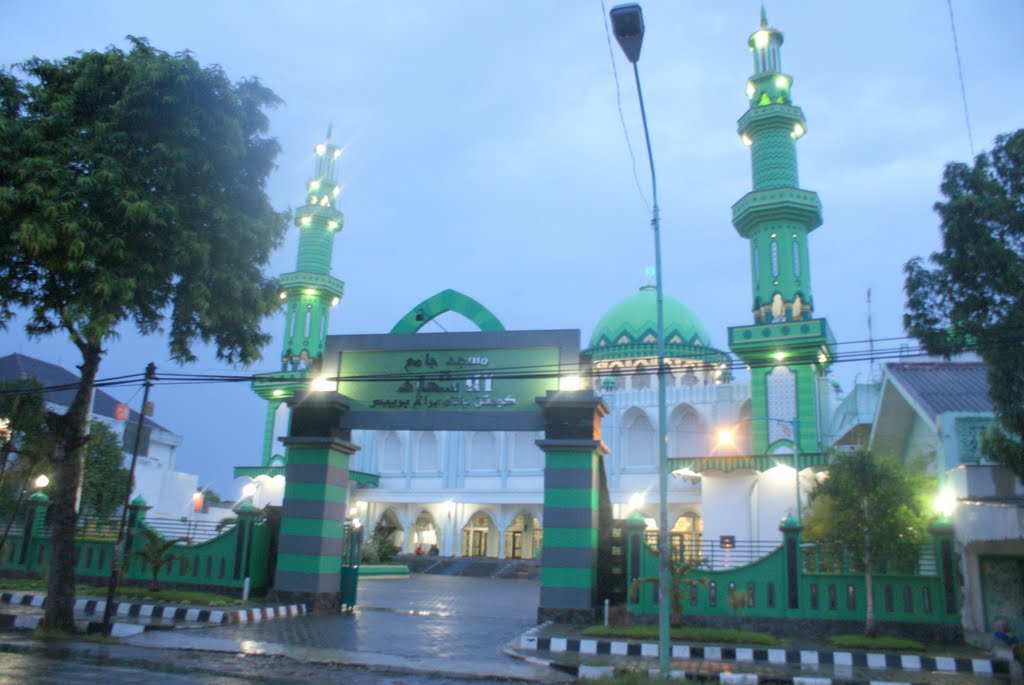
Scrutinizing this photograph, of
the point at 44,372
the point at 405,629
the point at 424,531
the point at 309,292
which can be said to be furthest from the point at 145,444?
the point at 405,629

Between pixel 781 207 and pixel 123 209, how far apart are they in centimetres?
2675

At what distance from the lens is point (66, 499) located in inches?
528

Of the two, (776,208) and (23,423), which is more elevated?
(776,208)

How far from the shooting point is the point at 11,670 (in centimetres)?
885

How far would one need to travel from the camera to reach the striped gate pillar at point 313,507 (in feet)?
54.2

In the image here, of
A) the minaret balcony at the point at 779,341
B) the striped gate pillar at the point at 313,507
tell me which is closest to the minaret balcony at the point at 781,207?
the minaret balcony at the point at 779,341

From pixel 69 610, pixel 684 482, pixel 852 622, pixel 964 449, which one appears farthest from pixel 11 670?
pixel 684 482

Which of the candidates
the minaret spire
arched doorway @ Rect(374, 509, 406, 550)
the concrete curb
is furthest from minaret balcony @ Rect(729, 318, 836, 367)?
arched doorway @ Rect(374, 509, 406, 550)

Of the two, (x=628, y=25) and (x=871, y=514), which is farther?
(x=871, y=514)

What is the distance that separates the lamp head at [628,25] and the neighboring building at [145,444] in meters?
34.5

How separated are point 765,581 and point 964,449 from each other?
4.56 meters

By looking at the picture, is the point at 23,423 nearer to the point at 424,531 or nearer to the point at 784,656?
the point at 784,656

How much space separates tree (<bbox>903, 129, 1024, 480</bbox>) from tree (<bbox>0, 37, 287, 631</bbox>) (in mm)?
11326

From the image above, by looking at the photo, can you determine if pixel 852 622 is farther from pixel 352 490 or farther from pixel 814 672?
pixel 352 490
